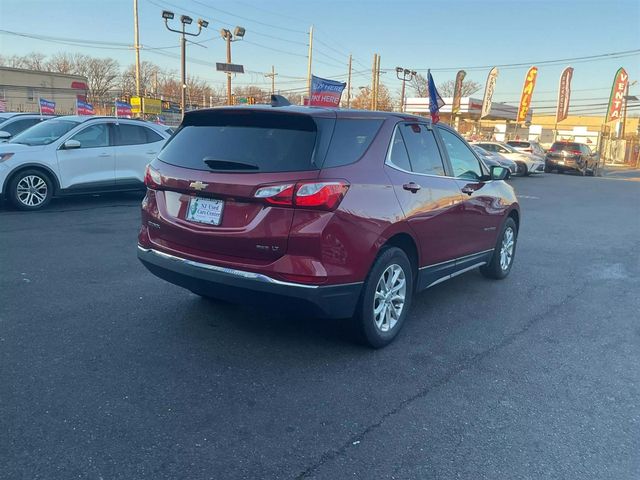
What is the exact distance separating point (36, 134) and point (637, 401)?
33.7 feet

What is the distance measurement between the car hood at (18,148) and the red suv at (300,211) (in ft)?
20.6

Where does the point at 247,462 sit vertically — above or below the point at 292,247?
below

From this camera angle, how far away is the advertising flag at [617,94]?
3706 cm

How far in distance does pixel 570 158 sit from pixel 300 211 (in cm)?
2886

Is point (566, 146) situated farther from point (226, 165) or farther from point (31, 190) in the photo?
point (226, 165)

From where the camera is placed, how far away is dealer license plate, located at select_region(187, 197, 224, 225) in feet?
12.2

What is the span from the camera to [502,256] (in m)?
6.41

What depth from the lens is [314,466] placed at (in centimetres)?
272

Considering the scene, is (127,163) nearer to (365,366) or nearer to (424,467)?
(365,366)

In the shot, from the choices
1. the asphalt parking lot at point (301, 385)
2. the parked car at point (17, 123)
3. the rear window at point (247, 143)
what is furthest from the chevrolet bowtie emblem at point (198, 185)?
the parked car at point (17, 123)

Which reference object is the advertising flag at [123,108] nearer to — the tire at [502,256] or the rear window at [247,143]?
the tire at [502,256]

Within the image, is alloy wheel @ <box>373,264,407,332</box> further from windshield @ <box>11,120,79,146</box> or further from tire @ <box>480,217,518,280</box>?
windshield @ <box>11,120,79,146</box>

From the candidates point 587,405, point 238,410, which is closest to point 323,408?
point 238,410

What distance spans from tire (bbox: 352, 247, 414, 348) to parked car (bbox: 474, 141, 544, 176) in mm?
22249
